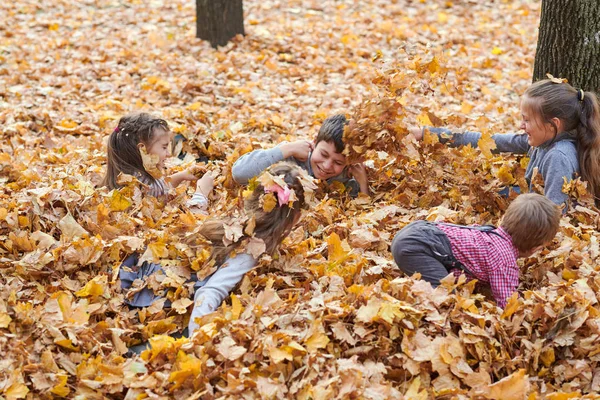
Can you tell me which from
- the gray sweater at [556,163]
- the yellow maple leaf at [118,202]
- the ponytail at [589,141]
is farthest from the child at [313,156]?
the ponytail at [589,141]

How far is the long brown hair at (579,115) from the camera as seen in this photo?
3906 millimetres

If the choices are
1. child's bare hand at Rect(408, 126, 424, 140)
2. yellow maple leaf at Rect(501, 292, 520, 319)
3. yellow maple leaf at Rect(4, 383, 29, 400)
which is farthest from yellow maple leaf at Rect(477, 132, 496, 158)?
yellow maple leaf at Rect(4, 383, 29, 400)

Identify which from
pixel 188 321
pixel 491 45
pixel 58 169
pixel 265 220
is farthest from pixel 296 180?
pixel 491 45

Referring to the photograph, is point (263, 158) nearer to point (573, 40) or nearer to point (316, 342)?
point (316, 342)

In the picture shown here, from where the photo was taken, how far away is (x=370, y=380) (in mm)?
2682

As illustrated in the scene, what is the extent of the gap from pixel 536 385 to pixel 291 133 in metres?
3.39

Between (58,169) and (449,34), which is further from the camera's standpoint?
(449,34)

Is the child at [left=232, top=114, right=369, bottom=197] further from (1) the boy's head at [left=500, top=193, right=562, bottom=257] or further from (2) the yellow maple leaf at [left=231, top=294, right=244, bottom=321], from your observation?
(2) the yellow maple leaf at [left=231, top=294, right=244, bottom=321]

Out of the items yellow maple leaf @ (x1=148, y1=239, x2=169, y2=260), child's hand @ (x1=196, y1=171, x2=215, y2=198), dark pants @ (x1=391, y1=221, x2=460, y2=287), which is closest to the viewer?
dark pants @ (x1=391, y1=221, x2=460, y2=287)

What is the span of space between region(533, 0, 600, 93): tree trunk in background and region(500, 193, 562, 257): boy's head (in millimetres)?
1668

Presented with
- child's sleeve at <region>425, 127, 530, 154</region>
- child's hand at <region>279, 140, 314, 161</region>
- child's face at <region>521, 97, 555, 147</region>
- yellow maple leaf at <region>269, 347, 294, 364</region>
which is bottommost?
yellow maple leaf at <region>269, 347, 294, 364</region>

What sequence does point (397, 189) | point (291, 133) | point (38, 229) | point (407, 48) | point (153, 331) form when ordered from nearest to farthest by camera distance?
point (153, 331)
point (38, 229)
point (407, 48)
point (397, 189)
point (291, 133)

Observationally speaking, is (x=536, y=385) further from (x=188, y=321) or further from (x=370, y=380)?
(x=188, y=321)

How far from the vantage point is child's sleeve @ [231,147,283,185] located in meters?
4.23
